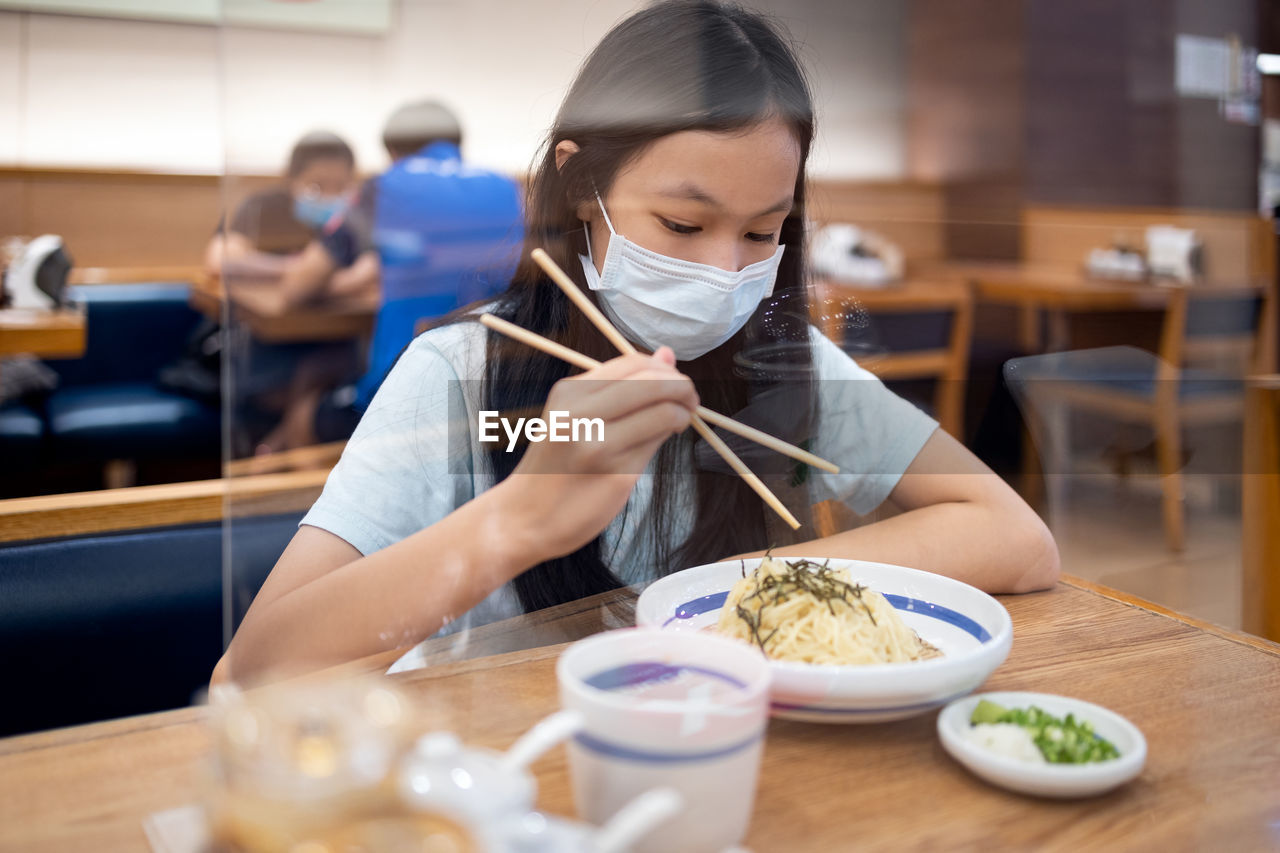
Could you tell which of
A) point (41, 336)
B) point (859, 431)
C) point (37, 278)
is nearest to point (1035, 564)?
point (859, 431)

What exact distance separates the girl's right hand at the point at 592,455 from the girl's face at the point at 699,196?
0.40 ft

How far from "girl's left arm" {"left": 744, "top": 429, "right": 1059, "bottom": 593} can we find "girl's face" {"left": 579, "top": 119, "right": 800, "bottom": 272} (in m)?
0.30

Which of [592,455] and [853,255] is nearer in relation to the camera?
[592,455]

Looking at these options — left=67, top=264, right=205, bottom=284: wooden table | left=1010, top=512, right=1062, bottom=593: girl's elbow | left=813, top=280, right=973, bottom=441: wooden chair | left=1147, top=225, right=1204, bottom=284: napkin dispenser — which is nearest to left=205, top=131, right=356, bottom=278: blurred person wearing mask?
left=813, top=280, right=973, bottom=441: wooden chair

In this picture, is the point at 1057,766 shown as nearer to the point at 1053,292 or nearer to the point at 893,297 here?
the point at 893,297

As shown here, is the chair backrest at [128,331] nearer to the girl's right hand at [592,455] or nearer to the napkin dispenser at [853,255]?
the napkin dispenser at [853,255]

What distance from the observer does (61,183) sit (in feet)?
14.0

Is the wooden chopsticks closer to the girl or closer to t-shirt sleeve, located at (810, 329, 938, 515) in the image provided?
the girl

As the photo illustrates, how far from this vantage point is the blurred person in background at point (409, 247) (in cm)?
72

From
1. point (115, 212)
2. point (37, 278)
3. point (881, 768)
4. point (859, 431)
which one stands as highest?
point (115, 212)

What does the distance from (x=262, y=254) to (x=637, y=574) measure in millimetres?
419

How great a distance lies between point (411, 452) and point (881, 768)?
416 mm

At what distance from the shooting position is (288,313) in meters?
0.73

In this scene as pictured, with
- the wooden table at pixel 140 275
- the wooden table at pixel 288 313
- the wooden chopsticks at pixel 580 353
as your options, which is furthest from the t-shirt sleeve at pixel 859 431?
the wooden table at pixel 140 275
